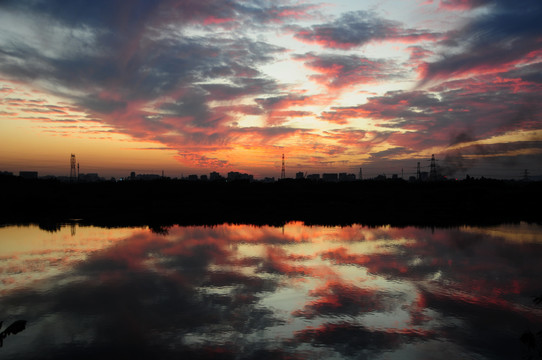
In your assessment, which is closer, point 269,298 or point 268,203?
point 269,298

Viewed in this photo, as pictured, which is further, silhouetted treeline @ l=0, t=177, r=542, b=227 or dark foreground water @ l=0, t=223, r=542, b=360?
silhouetted treeline @ l=0, t=177, r=542, b=227

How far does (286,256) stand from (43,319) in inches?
473

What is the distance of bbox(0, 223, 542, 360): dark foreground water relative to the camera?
9.63m

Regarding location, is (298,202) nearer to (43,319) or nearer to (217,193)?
(217,193)

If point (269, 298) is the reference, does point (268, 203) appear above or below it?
above

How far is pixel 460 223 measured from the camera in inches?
1368

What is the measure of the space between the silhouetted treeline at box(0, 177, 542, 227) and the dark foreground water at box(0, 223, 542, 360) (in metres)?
12.5

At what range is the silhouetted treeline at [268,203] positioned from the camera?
3781 cm

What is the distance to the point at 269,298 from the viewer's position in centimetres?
1330

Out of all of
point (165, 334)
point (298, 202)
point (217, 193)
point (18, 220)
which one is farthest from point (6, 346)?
point (217, 193)

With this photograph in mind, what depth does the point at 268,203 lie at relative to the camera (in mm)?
56812

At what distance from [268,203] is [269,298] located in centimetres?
4352

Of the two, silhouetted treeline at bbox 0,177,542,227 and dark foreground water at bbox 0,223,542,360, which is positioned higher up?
silhouetted treeline at bbox 0,177,542,227

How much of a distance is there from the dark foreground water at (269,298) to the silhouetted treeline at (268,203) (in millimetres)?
12531
